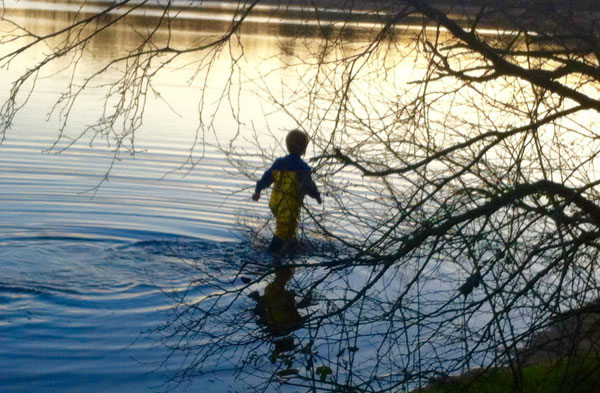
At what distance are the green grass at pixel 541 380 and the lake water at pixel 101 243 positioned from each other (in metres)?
2.11

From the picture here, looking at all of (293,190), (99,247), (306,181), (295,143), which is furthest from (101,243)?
(306,181)

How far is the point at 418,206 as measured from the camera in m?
5.54

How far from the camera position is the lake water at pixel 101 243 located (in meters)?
7.55

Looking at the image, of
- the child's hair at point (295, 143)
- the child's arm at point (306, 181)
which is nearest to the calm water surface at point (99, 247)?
the child's hair at point (295, 143)

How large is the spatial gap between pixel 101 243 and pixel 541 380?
7178 millimetres

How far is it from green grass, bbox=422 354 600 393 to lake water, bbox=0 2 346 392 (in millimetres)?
2114

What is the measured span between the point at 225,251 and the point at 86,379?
14.9 feet

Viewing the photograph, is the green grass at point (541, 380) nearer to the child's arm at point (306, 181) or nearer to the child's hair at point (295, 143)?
the child's arm at point (306, 181)

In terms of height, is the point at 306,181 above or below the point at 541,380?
above

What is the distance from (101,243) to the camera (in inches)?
466

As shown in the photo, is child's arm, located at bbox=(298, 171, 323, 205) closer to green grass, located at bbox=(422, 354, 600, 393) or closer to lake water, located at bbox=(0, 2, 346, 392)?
lake water, located at bbox=(0, 2, 346, 392)

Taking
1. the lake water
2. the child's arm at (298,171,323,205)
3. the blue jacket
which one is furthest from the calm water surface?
the child's arm at (298,171,323,205)

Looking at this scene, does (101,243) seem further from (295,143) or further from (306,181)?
Answer: (306,181)

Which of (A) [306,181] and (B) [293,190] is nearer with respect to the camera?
A: (A) [306,181]
